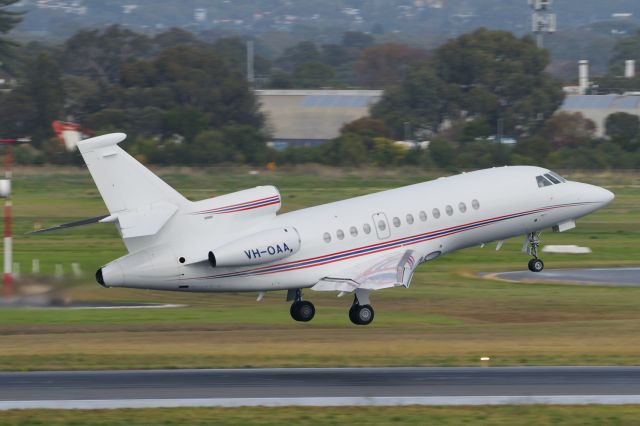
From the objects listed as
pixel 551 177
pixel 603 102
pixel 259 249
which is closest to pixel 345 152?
pixel 603 102

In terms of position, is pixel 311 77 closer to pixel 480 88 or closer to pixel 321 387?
pixel 480 88

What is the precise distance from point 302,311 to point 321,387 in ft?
33.8

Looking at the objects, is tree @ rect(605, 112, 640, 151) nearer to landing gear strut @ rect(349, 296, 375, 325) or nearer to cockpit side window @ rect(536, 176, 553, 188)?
cockpit side window @ rect(536, 176, 553, 188)

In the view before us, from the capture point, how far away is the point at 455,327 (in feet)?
114

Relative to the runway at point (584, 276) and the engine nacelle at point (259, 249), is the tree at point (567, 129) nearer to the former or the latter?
the runway at point (584, 276)

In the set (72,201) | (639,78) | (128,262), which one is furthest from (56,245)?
(639,78)

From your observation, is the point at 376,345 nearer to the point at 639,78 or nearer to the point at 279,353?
the point at 279,353

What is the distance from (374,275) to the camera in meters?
33.7

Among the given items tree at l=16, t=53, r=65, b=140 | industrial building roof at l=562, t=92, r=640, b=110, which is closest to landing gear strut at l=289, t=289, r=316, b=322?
tree at l=16, t=53, r=65, b=140

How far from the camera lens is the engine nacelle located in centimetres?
3216

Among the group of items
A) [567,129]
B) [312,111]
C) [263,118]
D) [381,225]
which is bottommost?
[567,129]

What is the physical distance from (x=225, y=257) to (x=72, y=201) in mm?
43365

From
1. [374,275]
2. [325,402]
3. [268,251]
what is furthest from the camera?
[374,275]

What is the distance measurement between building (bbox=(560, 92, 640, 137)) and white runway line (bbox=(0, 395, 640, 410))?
10071 centimetres
